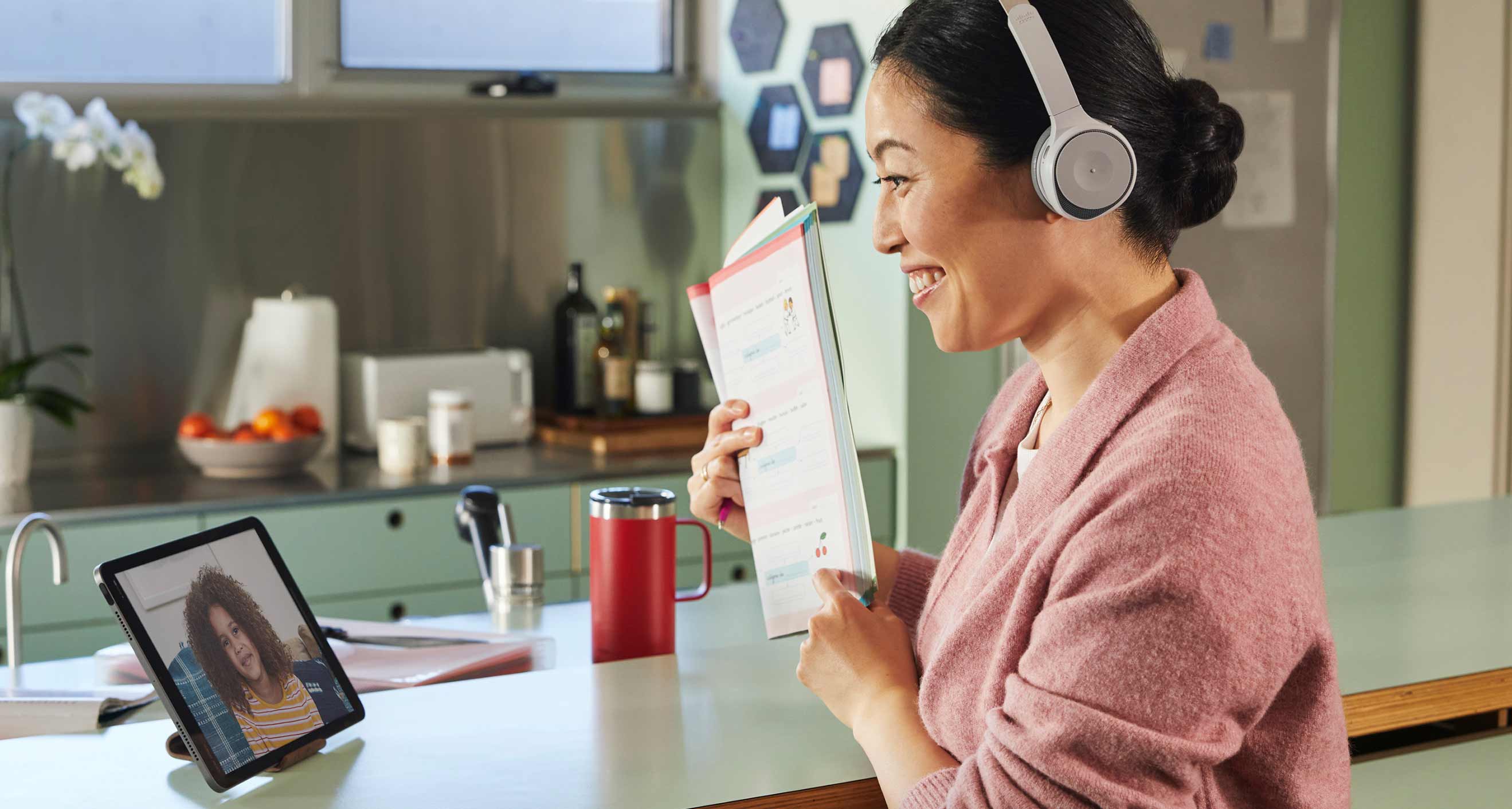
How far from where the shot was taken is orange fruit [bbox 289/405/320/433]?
315 cm

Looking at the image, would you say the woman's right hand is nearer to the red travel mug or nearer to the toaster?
the red travel mug

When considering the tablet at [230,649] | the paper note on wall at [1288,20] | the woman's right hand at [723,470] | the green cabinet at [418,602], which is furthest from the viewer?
the paper note on wall at [1288,20]

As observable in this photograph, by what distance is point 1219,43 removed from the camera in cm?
345

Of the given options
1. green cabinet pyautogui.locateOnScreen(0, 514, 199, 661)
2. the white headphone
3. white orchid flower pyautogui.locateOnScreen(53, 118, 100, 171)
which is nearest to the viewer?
the white headphone

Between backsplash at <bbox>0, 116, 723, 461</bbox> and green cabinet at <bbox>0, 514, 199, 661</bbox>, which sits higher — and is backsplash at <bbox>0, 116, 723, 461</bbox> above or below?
above

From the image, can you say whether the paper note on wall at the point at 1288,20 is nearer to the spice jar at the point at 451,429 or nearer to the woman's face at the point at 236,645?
the spice jar at the point at 451,429

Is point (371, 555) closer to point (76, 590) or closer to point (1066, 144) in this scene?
point (76, 590)

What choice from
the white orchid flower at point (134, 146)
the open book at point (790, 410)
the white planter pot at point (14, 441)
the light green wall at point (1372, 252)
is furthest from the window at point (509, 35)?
the open book at point (790, 410)

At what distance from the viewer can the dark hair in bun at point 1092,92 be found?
43.2 inches

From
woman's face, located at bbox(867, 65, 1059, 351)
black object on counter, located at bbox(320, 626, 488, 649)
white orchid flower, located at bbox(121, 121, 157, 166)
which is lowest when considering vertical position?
black object on counter, located at bbox(320, 626, 488, 649)

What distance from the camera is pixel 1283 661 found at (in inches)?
38.2

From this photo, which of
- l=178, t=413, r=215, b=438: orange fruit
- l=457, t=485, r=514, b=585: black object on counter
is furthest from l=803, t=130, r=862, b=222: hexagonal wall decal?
l=457, t=485, r=514, b=585: black object on counter

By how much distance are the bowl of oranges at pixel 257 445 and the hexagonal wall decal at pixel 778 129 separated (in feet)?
4.22

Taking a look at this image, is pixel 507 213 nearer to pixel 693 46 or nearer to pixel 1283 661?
pixel 693 46
